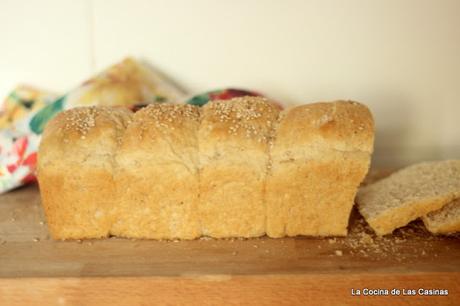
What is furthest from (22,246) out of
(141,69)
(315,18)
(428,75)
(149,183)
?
(428,75)

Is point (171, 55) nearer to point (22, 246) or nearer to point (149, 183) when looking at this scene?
point (149, 183)

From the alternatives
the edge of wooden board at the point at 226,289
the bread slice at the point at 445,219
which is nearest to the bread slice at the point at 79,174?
the edge of wooden board at the point at 226,289

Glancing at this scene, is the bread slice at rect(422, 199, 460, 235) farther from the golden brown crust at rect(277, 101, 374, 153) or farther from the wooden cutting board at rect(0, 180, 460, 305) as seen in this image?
the golden brown crust at rect(277, 101, 374, 153)

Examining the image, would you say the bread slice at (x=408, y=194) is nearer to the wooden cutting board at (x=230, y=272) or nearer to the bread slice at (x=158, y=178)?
the wooden cutting board at (x=230, y=272)

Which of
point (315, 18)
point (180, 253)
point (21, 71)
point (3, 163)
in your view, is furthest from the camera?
point (21, 71)

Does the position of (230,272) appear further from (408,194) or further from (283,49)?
(283,49)

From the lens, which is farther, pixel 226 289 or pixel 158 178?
pixel 158 178

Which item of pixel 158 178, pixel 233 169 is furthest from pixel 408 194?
pixel 158 178
